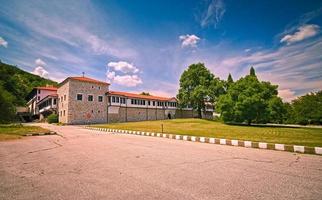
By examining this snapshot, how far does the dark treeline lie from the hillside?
4272cm

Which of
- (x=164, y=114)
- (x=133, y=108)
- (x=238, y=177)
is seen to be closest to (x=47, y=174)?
(x=238, y=177)

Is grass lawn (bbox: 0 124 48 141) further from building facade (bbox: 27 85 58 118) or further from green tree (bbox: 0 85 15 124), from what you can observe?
building facade (bbox: 27 85 58 118)

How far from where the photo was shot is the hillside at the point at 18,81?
5875 cm

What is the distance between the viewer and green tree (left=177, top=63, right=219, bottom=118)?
48375 millimetres

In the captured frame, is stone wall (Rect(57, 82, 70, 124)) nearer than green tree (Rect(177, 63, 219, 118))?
Yes

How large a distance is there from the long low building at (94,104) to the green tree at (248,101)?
2281 centimetres

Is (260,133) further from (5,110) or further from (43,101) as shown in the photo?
(43,101)

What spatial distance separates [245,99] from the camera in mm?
31469

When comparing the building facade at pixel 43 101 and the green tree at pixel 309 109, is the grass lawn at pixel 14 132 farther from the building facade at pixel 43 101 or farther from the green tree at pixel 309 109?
the green tree at pixel 309 109

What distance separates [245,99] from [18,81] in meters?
81.0

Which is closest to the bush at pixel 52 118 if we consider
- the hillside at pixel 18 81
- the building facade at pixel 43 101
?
the building facade at pixel 43 101

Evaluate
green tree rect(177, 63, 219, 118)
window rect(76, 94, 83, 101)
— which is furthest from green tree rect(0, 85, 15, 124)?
green tree rect(177, 63, 219, 118)

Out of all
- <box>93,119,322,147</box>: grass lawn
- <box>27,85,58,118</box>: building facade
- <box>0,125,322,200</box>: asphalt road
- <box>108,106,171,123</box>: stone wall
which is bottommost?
<box>93,119,322,147</box>: grass lawn

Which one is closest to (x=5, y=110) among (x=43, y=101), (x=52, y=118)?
(x=52, y=118)
